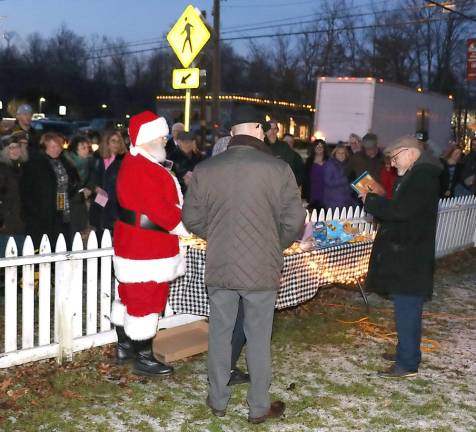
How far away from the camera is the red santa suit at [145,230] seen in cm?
447

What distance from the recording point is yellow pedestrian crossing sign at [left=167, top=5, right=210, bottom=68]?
29.9ft

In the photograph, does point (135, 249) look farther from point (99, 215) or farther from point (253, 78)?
point (253, 78)

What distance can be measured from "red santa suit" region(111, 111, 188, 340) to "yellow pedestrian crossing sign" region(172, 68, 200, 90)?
4.70 m

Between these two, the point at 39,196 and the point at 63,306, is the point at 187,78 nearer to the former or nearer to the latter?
the point at 39,196

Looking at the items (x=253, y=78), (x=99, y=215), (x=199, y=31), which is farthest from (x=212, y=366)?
(x=253, y=78)

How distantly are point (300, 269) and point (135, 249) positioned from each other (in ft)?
5.95

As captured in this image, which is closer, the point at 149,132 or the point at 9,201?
the point at 149,132

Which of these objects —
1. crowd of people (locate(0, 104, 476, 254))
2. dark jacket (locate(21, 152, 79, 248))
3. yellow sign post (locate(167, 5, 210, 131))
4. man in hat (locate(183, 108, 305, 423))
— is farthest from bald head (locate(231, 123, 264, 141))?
yellow sign post (locate(167, 5, 210, 131))

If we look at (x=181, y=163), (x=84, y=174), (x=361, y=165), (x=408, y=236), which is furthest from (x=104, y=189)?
(x=361, y=165)

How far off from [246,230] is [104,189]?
418cm

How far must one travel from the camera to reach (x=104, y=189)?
24.8 feet

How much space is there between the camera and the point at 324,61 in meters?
56.7

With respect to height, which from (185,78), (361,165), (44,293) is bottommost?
(44,293)

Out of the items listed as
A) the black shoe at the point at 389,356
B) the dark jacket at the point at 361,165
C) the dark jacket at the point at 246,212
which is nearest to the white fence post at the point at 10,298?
the dark jacket at the point at 246,212
